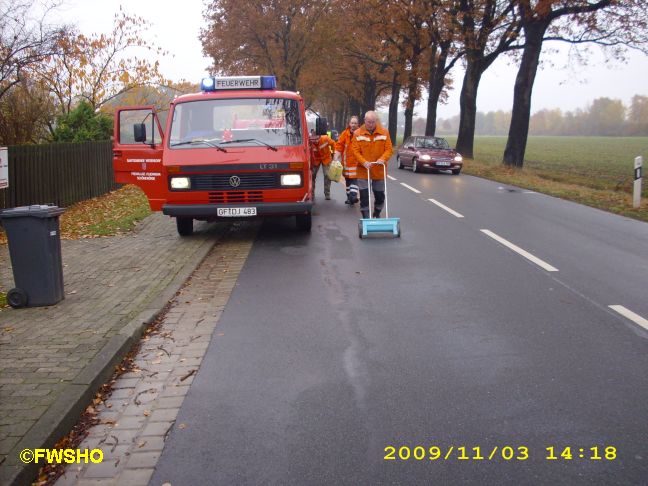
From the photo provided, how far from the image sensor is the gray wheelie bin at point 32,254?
620 cm

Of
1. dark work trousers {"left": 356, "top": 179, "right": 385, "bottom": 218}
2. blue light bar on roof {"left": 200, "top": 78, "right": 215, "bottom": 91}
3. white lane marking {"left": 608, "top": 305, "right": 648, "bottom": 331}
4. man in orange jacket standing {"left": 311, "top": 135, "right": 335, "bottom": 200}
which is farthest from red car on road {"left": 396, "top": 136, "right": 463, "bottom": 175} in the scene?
white lane marking {"left": 608, "top": 305, "right": 648, "bottom": 331}

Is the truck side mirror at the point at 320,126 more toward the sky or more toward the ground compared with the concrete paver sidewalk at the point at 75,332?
more toward the sky

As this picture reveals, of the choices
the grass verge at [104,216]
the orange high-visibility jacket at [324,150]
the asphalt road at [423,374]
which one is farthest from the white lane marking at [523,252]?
the grass verge at [104,216]

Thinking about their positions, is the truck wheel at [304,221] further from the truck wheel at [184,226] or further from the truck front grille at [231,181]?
the truck wheel at [184,226]

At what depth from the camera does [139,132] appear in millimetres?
10039

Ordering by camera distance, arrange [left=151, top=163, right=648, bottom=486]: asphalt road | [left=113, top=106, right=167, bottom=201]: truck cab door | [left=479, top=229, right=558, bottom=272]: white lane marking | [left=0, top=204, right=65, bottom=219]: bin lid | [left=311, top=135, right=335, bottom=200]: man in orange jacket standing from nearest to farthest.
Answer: [left=151, top=163, right=648, bottom=486]: asphalt road → [left=0, top=204, right=65, bottom=219]: bin lid → [left=479, top=229, right=558, bottom=272]: white lane marking → [left=113, top=106, right=167, bottom=201]: truck cab door → [left=311, top=135, right=335, bottom=200]: man in orange jacket standing

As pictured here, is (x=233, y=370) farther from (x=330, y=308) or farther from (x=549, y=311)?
(x=549, y=311)

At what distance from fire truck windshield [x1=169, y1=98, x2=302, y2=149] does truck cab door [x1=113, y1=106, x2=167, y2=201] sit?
60cm

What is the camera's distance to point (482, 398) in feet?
13.3

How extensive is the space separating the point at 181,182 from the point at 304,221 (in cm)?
219

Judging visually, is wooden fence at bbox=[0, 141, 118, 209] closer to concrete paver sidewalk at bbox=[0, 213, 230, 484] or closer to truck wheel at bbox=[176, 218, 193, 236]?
concrete paver sidewalk at bbox=[0, 213, 230, 484]

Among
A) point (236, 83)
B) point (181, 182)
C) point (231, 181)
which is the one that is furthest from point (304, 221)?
point (236, 83)

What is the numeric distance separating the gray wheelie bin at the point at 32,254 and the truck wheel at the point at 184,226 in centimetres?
403

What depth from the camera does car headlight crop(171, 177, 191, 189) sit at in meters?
9.53
